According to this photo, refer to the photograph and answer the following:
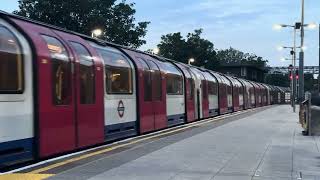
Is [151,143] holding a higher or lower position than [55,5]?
lower

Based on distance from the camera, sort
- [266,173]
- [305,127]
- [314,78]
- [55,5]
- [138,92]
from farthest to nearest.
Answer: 1. [314,78]
2. [55,5]
3. [305,127]
4. [138,92]
5. [266,173]

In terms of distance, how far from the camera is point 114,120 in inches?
621

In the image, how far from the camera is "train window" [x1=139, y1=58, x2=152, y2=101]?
18922 millimetres

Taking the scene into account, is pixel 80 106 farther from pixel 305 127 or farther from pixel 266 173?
pixel 305 127

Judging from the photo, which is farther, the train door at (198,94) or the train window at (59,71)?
the train door at (198,94)

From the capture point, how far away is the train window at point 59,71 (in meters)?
11.7

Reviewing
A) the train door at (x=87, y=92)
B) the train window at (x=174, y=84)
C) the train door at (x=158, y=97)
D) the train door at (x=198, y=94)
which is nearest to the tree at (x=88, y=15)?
the train door at (x=198, y=94)

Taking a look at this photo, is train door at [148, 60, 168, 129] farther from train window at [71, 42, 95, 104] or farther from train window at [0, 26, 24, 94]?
train window at [0, 26, 24, 94]

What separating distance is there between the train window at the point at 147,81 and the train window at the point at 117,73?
60.7 inches

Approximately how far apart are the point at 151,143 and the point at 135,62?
3440 mm

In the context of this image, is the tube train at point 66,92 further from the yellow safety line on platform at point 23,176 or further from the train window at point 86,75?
the yellow safety line on platform at point 23,176

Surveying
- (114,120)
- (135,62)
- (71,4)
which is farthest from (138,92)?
(71,4)

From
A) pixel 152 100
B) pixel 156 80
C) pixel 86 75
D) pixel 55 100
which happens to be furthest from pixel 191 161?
pixel 156 80

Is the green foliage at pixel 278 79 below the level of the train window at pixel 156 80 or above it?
above
